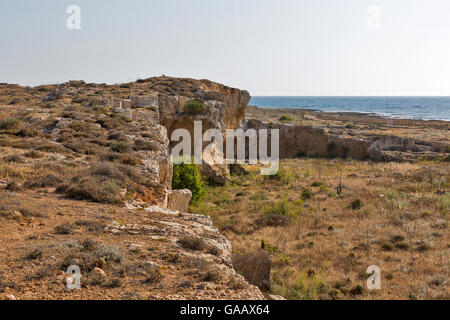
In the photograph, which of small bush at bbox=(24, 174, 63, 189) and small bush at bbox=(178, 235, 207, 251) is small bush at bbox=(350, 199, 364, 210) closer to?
small bush at bbox=(178, 235, 207, 251)

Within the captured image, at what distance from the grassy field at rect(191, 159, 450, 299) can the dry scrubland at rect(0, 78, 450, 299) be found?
0.06 metres

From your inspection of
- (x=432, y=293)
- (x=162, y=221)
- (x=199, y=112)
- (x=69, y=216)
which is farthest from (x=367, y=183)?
(x=69, y=216)

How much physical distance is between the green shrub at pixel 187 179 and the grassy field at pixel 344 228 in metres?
0.81

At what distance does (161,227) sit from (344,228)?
33.2ft

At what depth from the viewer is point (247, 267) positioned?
292 inches

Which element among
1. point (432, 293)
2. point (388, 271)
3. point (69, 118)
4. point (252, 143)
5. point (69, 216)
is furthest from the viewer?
point (252, 143)

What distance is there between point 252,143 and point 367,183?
16.8 m

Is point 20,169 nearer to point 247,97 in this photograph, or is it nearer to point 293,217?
point 293,217

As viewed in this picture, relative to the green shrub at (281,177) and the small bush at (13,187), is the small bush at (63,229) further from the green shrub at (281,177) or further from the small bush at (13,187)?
the green shrub at (281,177)

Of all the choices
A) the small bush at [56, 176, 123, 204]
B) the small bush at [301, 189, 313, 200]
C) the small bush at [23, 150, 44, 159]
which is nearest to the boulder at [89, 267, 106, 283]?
the small bush at [56, 176, 123, 204]

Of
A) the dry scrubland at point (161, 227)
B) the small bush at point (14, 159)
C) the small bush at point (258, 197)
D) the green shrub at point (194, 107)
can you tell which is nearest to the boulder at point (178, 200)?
the dry scrubland at point (161, 227)

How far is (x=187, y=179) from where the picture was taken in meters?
17.3

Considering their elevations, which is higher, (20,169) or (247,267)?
(20,169)

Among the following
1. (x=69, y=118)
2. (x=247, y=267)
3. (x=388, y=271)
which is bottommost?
(x=388, y=271)
